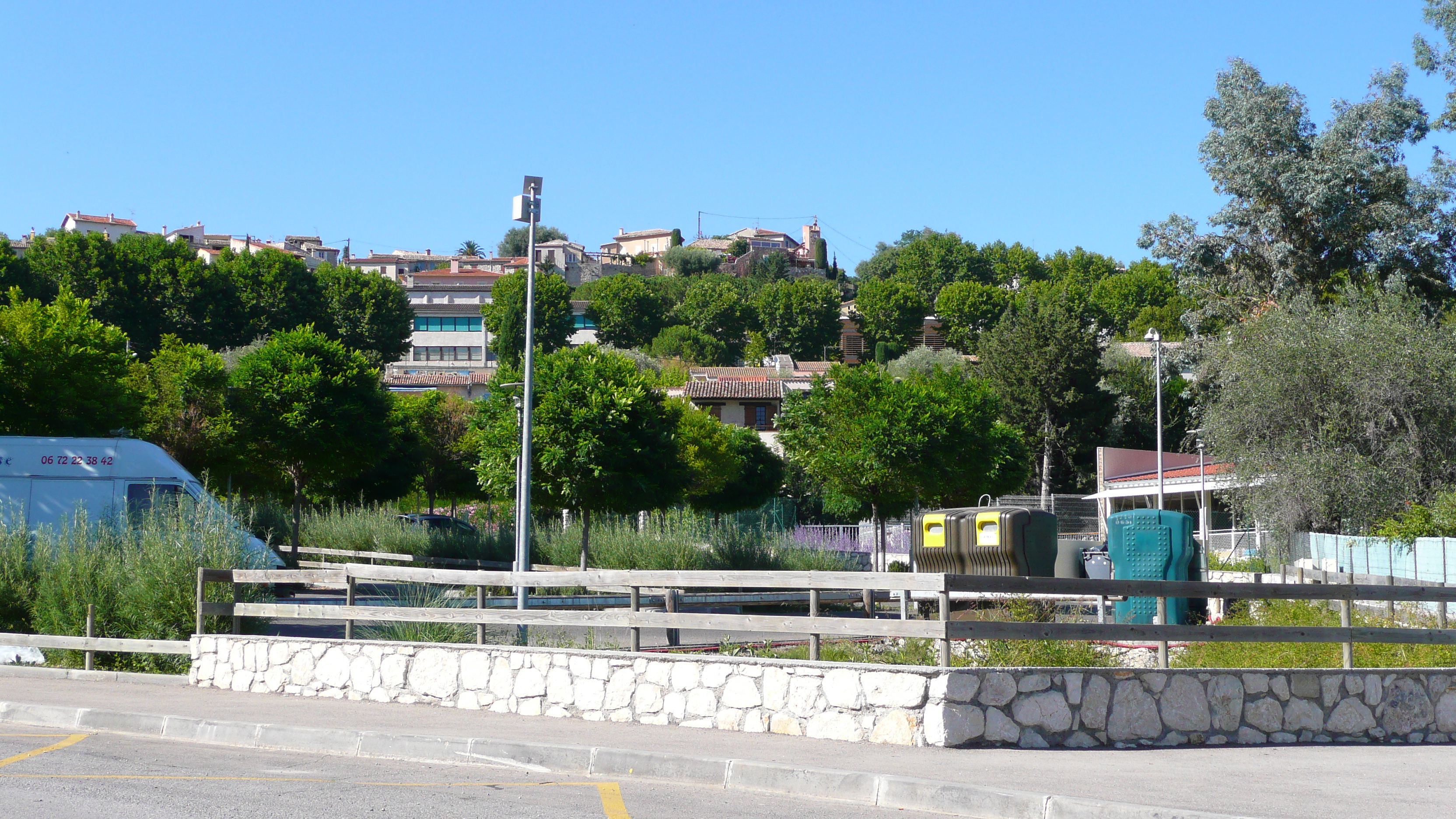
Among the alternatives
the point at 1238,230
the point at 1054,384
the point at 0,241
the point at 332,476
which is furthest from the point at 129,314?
the point at 1238,230

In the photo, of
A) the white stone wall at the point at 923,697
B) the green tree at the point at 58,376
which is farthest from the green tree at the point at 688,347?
the white stone wall at the point at 923,697

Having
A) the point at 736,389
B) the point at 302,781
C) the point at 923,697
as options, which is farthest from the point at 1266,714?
the point at 736,389

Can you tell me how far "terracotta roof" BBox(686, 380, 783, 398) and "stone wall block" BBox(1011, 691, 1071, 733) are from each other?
65435mm

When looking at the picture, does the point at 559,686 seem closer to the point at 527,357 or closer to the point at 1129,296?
the point at 527,357

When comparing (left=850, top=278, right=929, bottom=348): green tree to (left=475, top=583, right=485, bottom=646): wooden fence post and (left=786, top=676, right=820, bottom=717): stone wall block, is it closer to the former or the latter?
(left=475, top=583, right=485, bottom=646): wooden fence post

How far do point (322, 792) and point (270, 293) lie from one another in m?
87.4

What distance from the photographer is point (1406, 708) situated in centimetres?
1030

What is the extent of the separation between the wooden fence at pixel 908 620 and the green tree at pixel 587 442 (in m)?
14.0

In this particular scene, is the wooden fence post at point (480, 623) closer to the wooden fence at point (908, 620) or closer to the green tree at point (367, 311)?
the wooden fence at point (908, 620)

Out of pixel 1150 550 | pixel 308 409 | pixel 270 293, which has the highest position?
pixel 270 293

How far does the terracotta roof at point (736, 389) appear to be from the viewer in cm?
7506

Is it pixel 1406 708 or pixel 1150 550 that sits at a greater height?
pixel 1150 550

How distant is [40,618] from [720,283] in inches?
4736

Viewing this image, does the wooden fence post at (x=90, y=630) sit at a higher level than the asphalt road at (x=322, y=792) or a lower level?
higher
